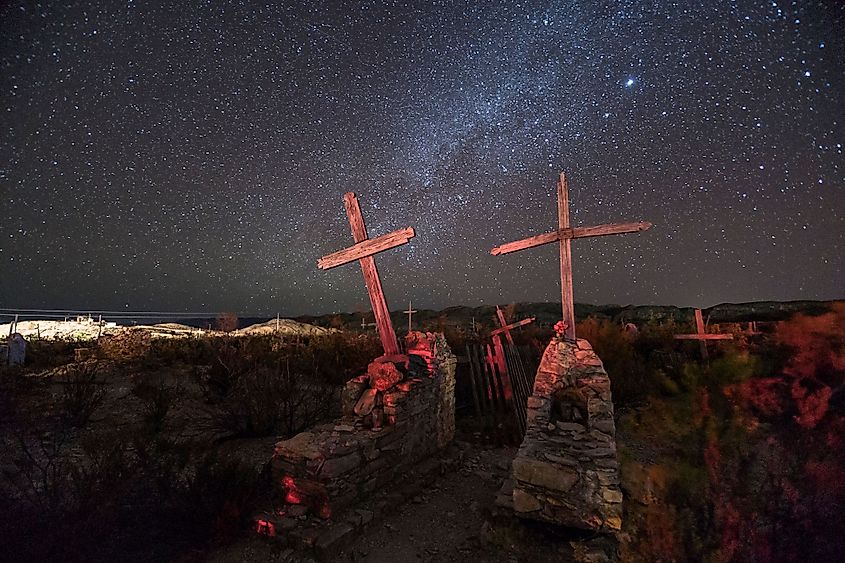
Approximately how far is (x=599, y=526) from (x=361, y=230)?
530 cm

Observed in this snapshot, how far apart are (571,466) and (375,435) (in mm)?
2634

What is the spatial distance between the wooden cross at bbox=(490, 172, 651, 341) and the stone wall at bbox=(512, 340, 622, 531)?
1222mm

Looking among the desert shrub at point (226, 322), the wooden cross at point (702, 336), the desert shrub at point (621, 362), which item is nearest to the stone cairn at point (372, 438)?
the desert shrub at point (621, 362)

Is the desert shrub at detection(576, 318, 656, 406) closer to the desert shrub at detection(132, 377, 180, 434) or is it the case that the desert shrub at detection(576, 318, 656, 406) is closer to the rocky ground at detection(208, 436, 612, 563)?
the rocky ground at detection(208, 436, 612, 563)

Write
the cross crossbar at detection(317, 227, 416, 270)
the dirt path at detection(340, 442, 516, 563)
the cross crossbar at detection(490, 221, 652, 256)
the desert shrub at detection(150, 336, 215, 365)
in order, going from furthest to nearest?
the desert shrub at detection(150, 336, 215, 365)
the cross crossbar at detection(490, 221, 652, 256)
the cross crossbar at detection(317, 227, 416, 270)
the dirt path at detection(340, 442, 516, 563)

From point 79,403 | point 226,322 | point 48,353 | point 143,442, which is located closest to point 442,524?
point 143,442

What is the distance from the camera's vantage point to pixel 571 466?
4.57 m

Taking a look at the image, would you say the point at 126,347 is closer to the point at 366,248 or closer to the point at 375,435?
the point at 366,248

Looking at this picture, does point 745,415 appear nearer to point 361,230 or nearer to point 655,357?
point 655,357

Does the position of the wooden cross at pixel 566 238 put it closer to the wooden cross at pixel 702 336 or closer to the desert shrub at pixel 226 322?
the wooden cross at pixel 702 336

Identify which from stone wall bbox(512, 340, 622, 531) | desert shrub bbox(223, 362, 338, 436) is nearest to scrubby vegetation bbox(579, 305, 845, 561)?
stone wall bbox(512, 340, 622, 531)

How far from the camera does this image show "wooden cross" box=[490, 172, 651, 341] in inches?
273

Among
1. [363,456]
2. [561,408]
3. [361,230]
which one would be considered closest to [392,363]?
[363,456]

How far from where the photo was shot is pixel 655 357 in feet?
43.5
